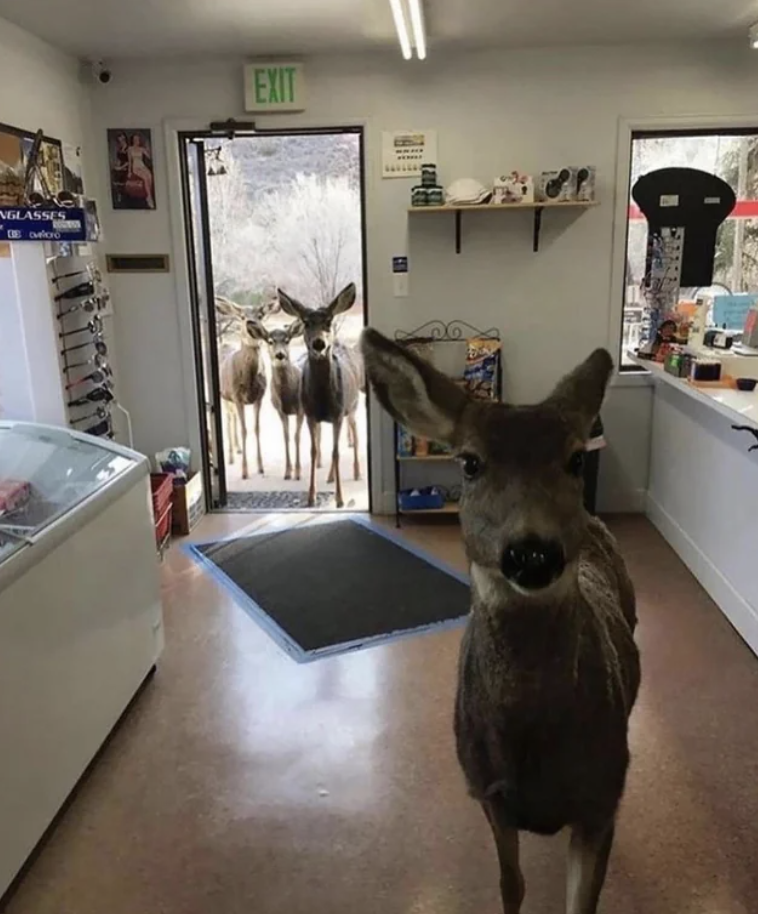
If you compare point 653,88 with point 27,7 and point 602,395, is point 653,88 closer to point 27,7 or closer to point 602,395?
point 27,7

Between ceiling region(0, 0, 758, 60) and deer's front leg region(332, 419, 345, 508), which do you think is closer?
ceiling region(0, 0, 758, 60)

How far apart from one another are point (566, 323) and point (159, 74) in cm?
265

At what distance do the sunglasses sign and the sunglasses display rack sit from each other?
3.85 ft

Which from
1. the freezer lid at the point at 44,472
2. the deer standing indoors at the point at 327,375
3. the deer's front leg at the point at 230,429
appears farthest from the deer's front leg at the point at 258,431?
the freezer lid at the point at 44,472

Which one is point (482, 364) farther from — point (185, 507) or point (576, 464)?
point (576, 464)

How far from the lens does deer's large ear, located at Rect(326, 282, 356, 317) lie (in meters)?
5.05

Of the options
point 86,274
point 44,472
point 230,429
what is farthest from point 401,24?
point 230,429

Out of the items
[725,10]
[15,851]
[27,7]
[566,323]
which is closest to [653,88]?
[725,10]

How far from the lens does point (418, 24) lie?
348 centimetres

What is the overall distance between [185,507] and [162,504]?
0.26m

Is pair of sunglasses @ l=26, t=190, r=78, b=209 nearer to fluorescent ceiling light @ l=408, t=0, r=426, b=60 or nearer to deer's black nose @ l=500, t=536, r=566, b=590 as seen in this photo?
fluorescent ceiling light @ l=408, t=0, r=426, b=60

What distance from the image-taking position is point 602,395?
64.1 inches

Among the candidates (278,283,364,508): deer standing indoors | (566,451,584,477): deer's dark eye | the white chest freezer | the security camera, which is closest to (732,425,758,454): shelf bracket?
(566,451,584,477): deer's dark eye

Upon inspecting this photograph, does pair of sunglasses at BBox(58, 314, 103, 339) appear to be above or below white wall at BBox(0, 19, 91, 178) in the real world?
below
